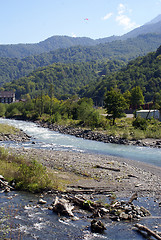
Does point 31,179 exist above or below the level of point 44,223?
above

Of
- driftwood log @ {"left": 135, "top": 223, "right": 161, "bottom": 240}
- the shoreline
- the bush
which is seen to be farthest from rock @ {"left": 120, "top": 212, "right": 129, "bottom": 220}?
the bush

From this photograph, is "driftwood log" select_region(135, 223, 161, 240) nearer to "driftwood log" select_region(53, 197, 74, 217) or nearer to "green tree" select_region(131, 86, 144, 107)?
"driftwood log" select_region(53, 197, 74, 217)

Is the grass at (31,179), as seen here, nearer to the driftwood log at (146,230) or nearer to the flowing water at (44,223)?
the flowing water at (44,223)

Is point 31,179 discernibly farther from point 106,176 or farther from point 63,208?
point 106,176

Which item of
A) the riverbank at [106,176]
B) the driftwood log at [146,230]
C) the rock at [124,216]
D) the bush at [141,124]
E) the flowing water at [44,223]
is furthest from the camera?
the bush at [141,124]

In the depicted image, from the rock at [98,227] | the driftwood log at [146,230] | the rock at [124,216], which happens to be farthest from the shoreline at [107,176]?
the rock at [98,227]

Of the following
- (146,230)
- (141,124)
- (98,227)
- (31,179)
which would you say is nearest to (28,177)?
(31,179)

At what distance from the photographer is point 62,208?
50.3 ft

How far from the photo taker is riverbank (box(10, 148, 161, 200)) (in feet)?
65.9

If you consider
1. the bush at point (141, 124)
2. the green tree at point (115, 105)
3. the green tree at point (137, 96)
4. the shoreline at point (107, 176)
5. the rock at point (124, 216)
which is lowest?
the shoreline at point (107, 176)

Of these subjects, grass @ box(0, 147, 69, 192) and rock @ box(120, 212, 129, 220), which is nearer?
rock @ box(120, 212, 129, 220)

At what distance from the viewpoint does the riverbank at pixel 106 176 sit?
20.1m

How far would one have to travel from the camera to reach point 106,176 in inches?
941

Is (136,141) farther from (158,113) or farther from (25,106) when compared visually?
(25,106)
